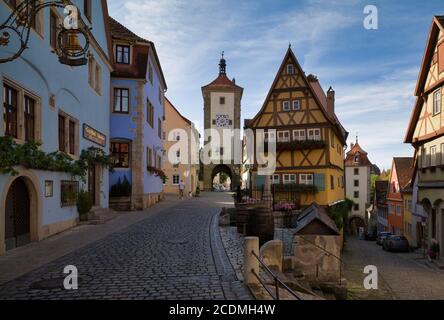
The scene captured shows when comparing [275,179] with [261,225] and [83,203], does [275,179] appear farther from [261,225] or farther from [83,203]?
[261,225]

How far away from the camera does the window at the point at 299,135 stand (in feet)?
87.3

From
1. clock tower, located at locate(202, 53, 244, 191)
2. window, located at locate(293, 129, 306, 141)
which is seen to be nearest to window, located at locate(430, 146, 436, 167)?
window, located at locate(293, 129, 306, 141)

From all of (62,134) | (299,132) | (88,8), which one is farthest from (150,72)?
(62,134)

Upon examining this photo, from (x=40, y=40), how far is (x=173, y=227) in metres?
7.66

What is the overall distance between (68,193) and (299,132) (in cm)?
1683

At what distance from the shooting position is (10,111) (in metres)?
10.6

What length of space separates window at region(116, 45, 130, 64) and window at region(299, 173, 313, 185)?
13.1 m

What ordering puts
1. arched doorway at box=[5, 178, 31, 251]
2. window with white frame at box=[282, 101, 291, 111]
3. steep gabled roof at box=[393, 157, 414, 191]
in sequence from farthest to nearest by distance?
1. steep gabled roof at box=[393, 157, 414, 191]
2. window with white frame at box=[282, 101, 291, 111]
3. arched doorway at box=[5, 178, 31, 251]

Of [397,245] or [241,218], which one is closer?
[241,218]

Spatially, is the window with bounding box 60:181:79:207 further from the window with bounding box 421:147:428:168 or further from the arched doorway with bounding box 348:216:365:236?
the arched doorway with bounding box 348:216:365:236

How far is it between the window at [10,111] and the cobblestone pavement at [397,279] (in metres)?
10.7

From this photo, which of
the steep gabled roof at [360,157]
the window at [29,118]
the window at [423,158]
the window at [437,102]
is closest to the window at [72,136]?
the window at [29,118]

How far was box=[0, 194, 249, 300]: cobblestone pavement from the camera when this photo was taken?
641cm
